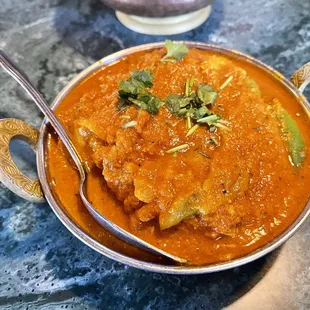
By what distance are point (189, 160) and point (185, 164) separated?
0.07 ft

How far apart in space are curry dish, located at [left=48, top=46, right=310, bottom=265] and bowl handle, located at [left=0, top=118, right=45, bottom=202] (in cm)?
9

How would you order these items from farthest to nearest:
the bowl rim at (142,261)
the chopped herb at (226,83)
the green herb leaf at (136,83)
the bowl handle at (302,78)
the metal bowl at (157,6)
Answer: the metal bowl at (157,6)
the bowl handle at (302,78)
the chopped herb at (226,83)
the green herb leaf at (136,83)
the bowl rim at (142,261)

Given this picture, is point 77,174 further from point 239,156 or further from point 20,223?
point 239,156

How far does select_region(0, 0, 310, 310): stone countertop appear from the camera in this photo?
5.06 feet

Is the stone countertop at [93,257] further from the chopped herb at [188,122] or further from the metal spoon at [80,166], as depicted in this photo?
the chopped herb at [188,122]

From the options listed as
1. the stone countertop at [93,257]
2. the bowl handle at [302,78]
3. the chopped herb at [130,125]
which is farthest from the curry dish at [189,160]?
the stone countertop at [93,257]

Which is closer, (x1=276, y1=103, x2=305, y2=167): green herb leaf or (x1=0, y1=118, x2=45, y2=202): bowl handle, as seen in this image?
(x1=0, y1=118, x2=45, y2=202): bowl handle

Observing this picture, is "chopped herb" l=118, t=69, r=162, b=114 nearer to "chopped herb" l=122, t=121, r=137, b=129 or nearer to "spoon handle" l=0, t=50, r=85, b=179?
"chopped herb" l=122, t=121, r=137, b=129

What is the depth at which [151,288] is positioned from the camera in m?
1.57

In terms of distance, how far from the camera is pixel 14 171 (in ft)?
5.17

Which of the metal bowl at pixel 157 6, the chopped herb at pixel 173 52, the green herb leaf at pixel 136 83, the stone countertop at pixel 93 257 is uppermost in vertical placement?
the metal bowl at pixel 157 6

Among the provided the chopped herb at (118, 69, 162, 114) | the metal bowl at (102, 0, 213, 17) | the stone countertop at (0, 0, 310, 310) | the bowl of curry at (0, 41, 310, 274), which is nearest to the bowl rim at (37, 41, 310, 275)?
the bowl of curry at (0, 41, 310, 274)

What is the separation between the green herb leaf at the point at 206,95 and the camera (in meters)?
1.62

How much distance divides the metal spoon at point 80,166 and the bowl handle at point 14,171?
14 centimetres
